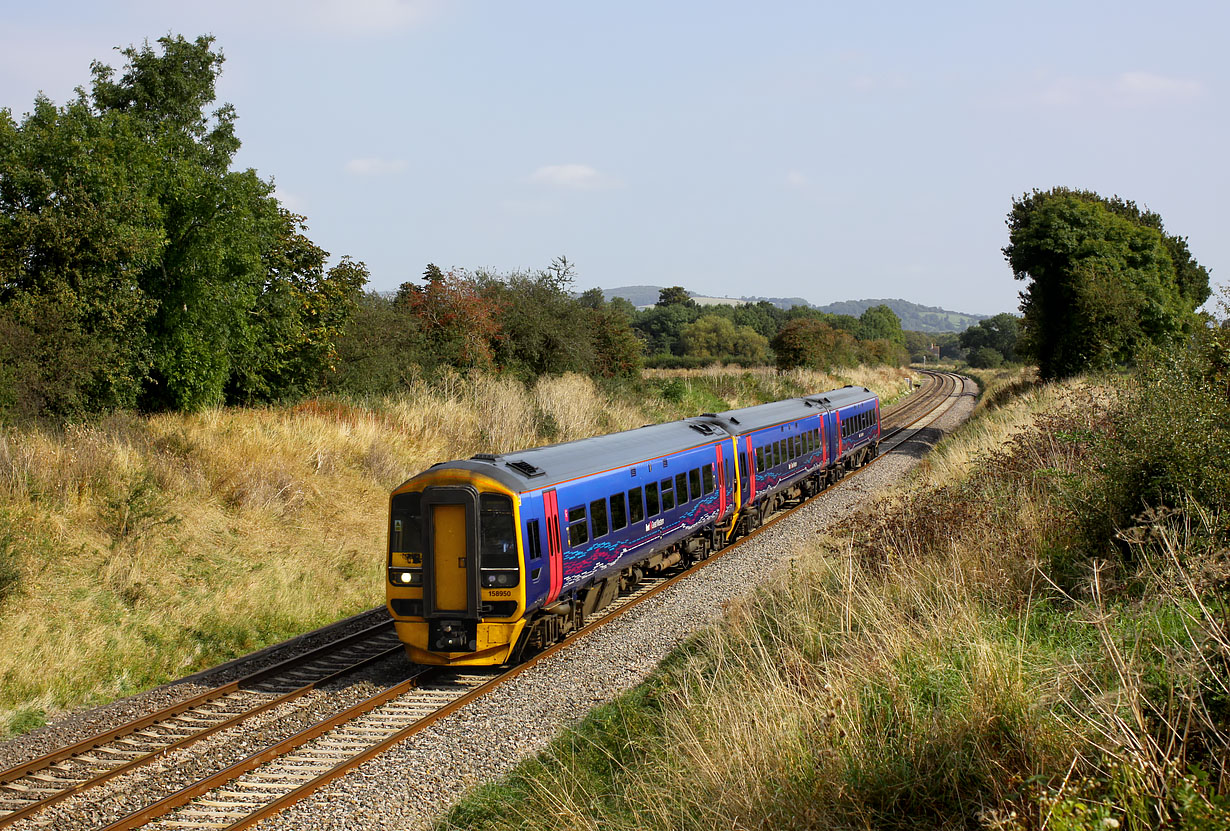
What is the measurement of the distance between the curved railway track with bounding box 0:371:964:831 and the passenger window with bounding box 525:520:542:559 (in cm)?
148

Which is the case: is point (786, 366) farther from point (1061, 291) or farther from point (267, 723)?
point (267, 723)

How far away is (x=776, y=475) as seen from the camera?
65.3 ft

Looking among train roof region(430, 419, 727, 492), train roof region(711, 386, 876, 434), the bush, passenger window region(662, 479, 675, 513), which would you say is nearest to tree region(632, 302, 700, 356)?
the bush

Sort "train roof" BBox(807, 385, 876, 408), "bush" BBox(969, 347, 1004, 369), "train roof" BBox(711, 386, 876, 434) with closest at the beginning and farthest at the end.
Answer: "train roof" BBox(711, 386, 876, 434), "train roof" BBox(807, 385, 876, 408), "bush" BBox(969, 347, 1004, 369)

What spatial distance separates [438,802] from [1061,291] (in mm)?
32285

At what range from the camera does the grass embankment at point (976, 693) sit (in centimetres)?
412

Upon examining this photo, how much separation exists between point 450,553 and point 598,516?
2.44m

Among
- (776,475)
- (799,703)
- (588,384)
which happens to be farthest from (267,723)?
(588,384)

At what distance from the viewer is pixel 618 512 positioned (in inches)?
504

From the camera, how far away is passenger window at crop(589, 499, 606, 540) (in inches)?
475

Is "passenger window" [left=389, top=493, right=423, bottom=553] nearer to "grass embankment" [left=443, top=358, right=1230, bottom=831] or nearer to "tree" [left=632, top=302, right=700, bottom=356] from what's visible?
"grass embankment" [left=443, top=358, right=1230, bottom=831]

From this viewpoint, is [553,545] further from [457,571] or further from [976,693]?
[976,693]

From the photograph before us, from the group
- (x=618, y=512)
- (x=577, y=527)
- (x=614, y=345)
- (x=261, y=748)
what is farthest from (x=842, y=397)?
(x=261, y=748)

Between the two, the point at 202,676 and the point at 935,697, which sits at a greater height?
the point at 935,697
